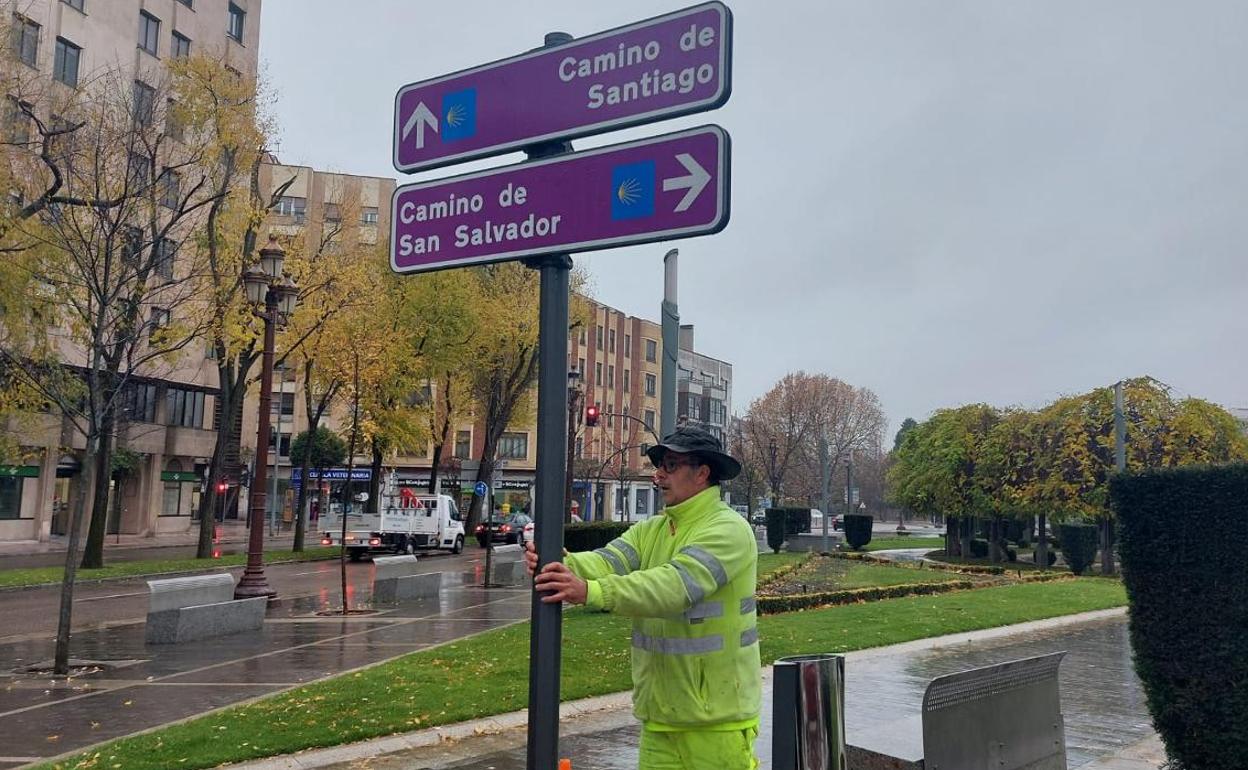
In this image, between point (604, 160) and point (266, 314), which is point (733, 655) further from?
point (266, 314)

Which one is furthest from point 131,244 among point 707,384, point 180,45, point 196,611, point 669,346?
point 707,384

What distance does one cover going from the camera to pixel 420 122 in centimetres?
374

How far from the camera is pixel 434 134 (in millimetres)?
3693

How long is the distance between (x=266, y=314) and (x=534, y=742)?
16.5 m

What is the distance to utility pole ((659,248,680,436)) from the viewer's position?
9.38 m

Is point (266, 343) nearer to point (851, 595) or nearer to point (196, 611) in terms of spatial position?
point (196, 611)

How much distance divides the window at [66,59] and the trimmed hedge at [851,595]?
104 ft

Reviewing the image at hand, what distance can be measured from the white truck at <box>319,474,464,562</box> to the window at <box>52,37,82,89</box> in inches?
723

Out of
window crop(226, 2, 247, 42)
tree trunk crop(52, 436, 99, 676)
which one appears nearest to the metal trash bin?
tree trunk crop(52, 436, 99, 676)

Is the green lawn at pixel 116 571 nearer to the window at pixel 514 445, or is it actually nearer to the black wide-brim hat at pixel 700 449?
the black wide-brim hat at pixel 700 449

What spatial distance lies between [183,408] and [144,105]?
32.3 m

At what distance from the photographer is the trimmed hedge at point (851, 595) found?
632 inches

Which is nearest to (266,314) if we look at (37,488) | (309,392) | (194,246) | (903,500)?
(194,246)

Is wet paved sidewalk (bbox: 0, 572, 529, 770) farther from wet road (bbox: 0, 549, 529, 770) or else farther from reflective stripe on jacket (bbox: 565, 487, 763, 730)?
reflective stripe on jacket (bbox: 565, 487, 763, 730)
